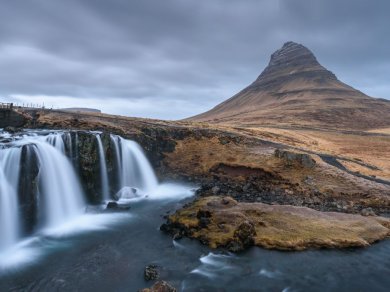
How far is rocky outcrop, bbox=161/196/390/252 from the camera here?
73.5ft

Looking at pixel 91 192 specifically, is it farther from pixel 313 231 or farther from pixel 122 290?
pixel 313 231

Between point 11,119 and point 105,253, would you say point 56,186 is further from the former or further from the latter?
point 11,119

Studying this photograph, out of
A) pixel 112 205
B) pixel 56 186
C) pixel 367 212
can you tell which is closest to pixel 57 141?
pixel 56 186

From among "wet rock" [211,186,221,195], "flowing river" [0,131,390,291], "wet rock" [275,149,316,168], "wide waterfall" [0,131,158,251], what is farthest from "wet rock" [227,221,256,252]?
"wet rock" [275,149,316,168]

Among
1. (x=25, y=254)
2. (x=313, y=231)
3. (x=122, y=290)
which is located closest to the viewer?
(x=122, y=290)

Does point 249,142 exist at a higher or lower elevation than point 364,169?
higher

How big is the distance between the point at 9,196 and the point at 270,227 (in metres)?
18.5

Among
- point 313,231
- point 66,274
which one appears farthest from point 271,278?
point 66,274

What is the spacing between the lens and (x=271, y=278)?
1867cm

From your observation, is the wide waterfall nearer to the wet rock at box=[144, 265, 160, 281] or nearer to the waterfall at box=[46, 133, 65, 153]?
the waterfall at box=[46, 133, 65, 153]

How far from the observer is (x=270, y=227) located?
24.1 m

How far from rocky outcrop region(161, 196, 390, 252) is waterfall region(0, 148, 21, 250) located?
10309 millimetres

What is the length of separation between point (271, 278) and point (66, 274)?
1107 cm

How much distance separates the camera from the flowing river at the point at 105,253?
59.6ft
